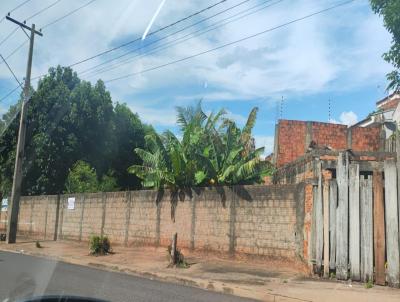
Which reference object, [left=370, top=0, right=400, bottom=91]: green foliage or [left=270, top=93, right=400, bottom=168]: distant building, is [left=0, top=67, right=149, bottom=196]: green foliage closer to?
[left=270, top=93, right=400, bottom=168]: distant building

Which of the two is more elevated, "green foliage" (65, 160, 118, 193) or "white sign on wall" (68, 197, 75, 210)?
"green foliage" (65, 160, 118, 193)

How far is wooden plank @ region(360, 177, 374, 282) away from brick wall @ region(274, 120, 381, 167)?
45.2ft

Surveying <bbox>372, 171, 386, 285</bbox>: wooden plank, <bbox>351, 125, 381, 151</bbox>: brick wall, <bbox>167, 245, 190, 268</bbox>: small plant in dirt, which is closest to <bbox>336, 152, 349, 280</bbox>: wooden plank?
<bbox>372, 171, 386, 285</bbox>: wooden plank

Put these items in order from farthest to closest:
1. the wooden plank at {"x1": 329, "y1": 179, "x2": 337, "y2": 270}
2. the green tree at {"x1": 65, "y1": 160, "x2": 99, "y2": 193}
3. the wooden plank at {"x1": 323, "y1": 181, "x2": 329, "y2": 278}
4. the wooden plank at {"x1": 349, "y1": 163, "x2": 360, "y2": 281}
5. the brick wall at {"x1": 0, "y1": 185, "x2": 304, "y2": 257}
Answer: the green tree at {"x1": 65, "y1": 160, "x2": 99, "y2": 193} < the brick wall at {"x1": 0, "y1": 185, "x2": 304, "y2": 257} < the wooden plank at {"x1": 323, "y1": 181, "x2": 329, "y2": 278} < the wooden plank at {"x1": 329, "y1": 179, "x2": 337, "y2": 270} < the wooden plank at {"x1": 349, "y1": 163, "x2": 360, "y2": 281}

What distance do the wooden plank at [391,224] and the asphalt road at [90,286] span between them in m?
3.15

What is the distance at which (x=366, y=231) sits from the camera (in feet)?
35.0

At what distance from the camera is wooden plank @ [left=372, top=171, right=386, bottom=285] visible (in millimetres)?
10336

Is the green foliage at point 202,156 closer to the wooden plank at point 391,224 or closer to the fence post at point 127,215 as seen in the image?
the fence post at point 127,215

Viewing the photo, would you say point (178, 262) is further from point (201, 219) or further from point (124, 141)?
point (124, 141)

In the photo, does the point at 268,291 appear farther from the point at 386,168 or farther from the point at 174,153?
the point at 174,153

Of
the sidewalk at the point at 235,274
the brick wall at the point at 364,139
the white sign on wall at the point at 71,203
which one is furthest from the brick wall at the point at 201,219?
the brick wall at the point at 364,139

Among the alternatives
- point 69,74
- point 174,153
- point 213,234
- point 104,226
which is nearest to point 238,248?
point 213,234

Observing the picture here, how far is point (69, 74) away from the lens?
30.6m

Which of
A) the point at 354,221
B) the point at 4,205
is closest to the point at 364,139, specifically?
the point at 354,221
